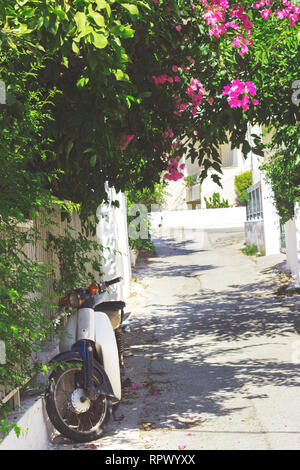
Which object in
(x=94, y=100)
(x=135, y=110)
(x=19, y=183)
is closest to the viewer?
(x=19, y=183)

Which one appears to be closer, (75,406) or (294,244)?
(75,406)

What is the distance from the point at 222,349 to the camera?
9.59 m

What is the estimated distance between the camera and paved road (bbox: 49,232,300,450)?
230 inches

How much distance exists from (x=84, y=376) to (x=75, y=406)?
249 millimetres

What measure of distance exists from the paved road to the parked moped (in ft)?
0.63

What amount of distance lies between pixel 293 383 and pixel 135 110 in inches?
127

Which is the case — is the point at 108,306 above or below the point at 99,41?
below

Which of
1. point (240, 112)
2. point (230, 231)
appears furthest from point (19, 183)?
point (230, 231)

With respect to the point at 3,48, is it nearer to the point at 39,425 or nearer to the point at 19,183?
the point at 19,183

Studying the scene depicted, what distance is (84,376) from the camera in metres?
5.83

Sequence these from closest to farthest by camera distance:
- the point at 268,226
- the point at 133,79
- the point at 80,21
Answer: the point at 80,21
the point at 133,79
the point at 268,226

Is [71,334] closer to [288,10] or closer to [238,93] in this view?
[238,93]

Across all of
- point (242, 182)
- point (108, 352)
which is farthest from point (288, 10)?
point (242, 182)

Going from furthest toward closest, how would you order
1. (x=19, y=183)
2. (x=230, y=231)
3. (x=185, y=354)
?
(x=230, y=231)
(x=185, y=354)
(x=19, y=183)
